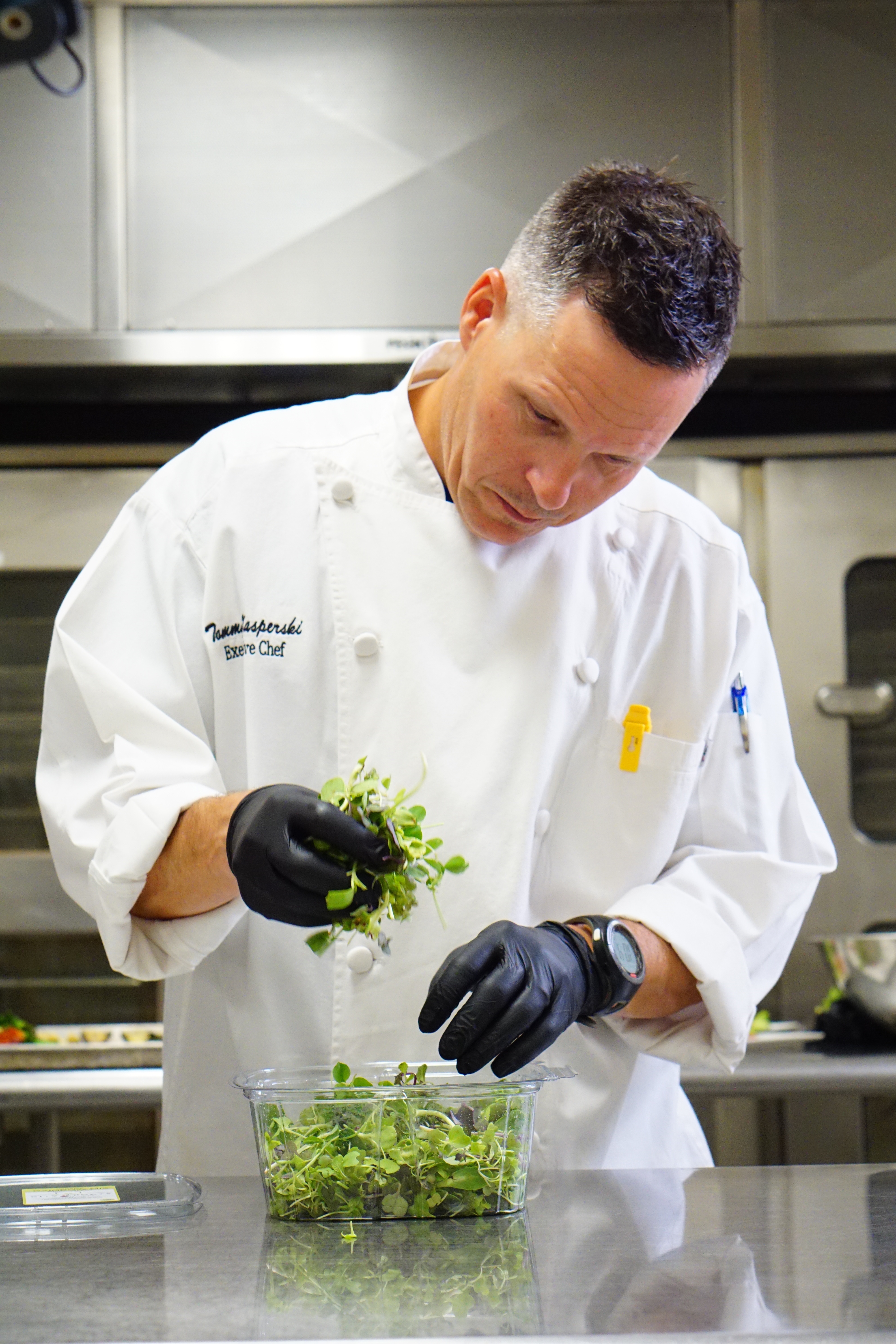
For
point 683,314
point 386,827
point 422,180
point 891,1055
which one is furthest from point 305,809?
point 422,180

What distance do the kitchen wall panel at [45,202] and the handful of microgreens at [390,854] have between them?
1639mm

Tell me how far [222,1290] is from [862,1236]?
47 cm

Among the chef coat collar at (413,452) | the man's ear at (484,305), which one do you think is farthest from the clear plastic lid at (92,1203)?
the man's ear at (484,305)

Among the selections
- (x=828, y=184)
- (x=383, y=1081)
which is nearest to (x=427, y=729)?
(x=383, y=1081)

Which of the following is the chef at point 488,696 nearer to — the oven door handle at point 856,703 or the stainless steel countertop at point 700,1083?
the stainless steel countertop at point 700,1083

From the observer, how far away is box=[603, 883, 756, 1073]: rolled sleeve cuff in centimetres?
130

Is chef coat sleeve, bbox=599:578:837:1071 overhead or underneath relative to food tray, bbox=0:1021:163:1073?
overhead

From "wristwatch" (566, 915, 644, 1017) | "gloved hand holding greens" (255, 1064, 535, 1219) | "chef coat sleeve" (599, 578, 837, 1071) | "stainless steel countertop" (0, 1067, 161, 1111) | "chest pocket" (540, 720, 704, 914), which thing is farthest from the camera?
"stainless steel countertop" (0, 1067, 161, 1111)

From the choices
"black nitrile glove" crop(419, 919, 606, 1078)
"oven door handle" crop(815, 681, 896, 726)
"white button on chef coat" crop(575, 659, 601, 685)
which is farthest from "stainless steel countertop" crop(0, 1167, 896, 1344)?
"oven door handle" crop(815, 681, 896, 726)

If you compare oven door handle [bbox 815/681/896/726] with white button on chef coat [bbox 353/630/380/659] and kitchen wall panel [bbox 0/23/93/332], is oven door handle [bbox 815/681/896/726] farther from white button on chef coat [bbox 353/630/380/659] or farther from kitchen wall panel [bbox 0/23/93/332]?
kitchen wall panel [bbox 0/23/93/332]

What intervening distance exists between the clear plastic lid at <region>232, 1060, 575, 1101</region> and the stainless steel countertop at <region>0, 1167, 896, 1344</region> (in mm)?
100

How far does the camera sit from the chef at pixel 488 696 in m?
1.26

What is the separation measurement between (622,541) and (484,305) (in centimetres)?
30

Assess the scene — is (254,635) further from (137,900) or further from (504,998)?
(504,998)
